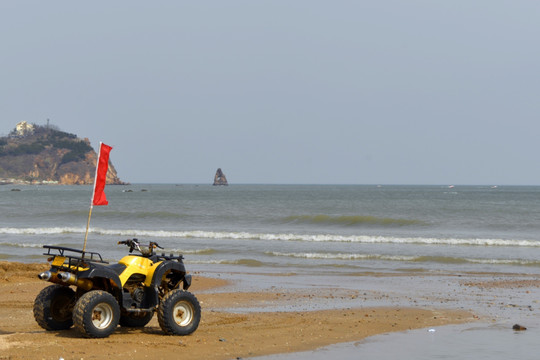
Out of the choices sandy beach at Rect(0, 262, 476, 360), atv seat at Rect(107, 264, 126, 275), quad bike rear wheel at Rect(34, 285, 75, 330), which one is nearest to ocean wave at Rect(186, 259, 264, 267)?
sandy beach at Rect(0, 262, 476, 360)

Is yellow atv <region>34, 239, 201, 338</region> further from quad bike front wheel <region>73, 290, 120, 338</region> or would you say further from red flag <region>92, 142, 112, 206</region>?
red flag <region>92, 142, 112, 206</region>

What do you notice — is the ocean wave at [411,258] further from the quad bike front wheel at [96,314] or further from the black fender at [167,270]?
the quad bike front wheel at [96,314]

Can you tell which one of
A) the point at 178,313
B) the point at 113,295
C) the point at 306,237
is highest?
the point at 306,237

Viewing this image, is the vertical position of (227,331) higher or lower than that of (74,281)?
lower

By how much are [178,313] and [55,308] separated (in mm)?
1642

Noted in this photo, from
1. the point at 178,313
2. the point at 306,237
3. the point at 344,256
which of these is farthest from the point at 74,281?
the point at 306,237

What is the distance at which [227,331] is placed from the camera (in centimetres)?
991

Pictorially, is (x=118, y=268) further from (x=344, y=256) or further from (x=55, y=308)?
(x=344, y=256)

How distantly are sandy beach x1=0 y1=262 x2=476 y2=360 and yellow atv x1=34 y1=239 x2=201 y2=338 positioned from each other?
7.7 inches

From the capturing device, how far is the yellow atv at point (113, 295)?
880 cm

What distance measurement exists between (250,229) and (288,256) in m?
14.2

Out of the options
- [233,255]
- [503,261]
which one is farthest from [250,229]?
[503,261]

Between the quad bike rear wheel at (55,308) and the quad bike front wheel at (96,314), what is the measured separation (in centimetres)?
78

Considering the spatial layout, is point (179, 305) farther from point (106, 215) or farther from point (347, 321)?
point (106, 215)
